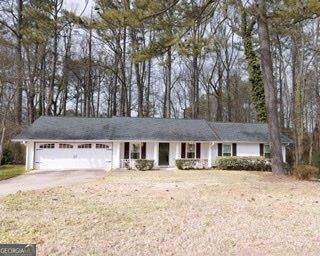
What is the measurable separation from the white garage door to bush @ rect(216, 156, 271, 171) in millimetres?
7323

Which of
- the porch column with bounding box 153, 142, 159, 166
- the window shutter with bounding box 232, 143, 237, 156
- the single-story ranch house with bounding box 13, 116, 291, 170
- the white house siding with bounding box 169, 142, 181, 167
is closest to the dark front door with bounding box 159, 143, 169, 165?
the single-story ranch house with bounding box 13, 116, 291, 170

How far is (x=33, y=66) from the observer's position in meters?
35.4

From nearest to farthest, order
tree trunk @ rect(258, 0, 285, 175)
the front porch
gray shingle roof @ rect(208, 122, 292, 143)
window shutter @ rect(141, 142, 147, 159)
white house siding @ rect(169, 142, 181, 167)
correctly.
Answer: tree trunk @ rect(258, 0, 285, 175)
the front porch
window shutter @ rect(141, 142, 147, 159)
white house siding @ rect(169, 142, 181, 167)
gray shingle roof @ rect(208, 122, 292, 143)

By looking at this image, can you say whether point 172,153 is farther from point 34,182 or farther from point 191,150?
point 34,182

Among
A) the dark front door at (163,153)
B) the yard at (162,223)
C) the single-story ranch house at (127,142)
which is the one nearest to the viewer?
the yard at (162,223)

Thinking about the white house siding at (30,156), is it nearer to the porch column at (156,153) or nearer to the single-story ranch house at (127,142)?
the single-story ranch house at (127,142)

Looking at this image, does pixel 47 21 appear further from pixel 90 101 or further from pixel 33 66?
pixel 90 101

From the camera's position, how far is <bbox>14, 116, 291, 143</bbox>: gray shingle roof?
2581cm

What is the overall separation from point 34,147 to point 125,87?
503 inches

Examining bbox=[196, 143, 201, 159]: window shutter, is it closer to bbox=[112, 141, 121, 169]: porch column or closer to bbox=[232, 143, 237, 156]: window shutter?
bbox=[232, 143, 237, 156]: window shutter

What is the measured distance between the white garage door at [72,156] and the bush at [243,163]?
7323 millimetres

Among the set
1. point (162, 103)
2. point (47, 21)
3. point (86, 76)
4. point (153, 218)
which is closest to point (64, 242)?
point (153, 218)

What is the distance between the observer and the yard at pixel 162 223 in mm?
6109

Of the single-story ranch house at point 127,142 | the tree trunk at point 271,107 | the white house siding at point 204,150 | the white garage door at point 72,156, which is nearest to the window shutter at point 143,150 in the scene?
the single-story ranch house at point 127,142
